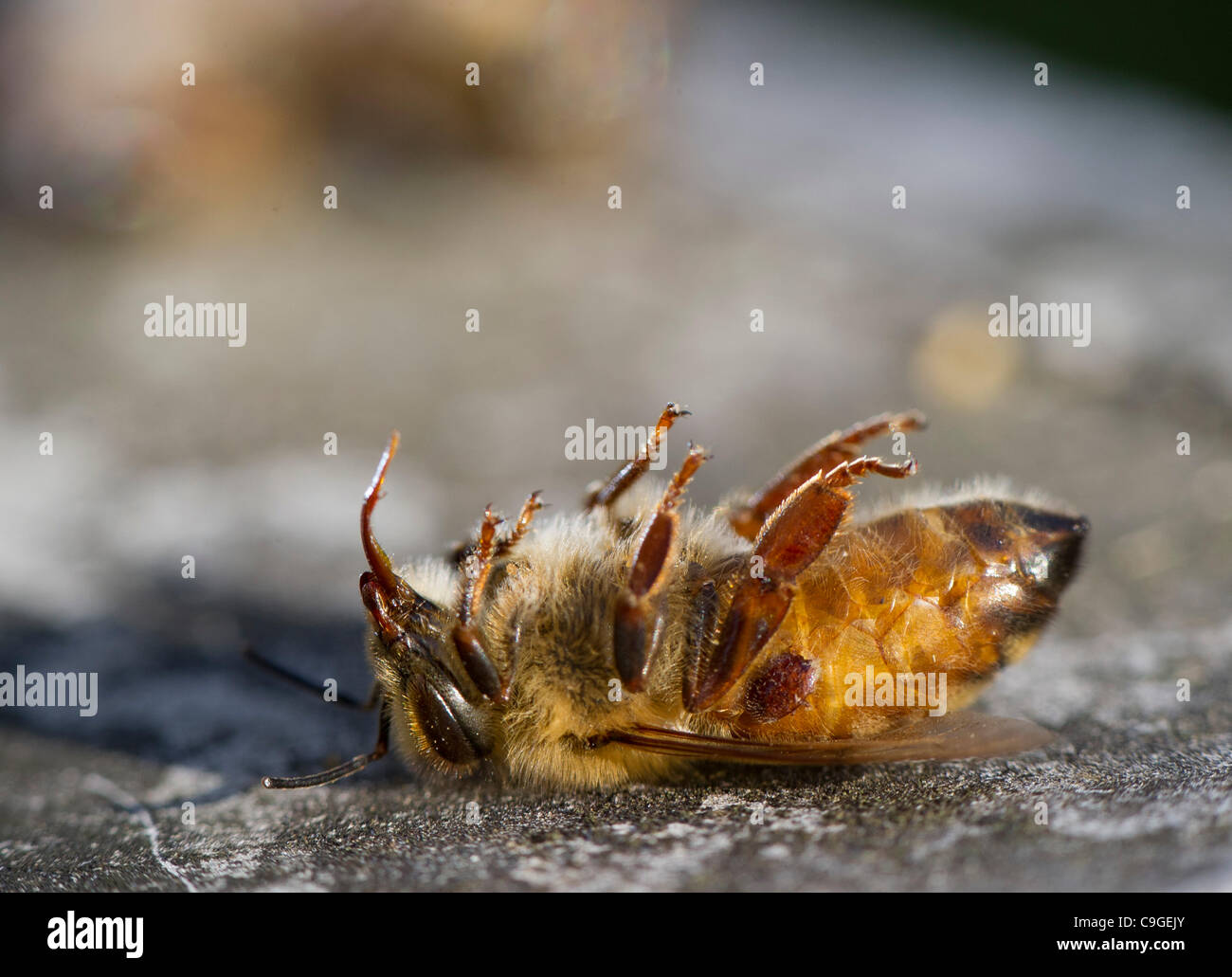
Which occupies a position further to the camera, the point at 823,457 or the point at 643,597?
the point at 823,457

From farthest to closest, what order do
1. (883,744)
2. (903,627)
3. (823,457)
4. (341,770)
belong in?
(823,457), (341,770), (903,627), (883,744)

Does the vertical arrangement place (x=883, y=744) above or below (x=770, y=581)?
below

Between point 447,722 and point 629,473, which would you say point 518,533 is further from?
point 447,722

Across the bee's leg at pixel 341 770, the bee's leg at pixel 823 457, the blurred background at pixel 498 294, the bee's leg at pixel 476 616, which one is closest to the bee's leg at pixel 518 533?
the bee's leg at pixel 476 616

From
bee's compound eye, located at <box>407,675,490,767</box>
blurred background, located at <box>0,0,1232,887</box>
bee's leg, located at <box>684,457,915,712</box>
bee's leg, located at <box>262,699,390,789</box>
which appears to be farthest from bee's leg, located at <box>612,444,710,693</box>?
blurred background, located at <box>0,0,1232,887</box>

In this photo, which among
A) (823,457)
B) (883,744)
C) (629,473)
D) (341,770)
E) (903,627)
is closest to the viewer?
(883,744)

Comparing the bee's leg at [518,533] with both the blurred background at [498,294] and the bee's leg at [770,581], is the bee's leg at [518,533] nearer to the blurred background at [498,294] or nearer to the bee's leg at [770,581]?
the bee's leg at [770,581]

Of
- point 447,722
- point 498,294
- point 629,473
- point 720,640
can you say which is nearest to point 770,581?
point 720,640
